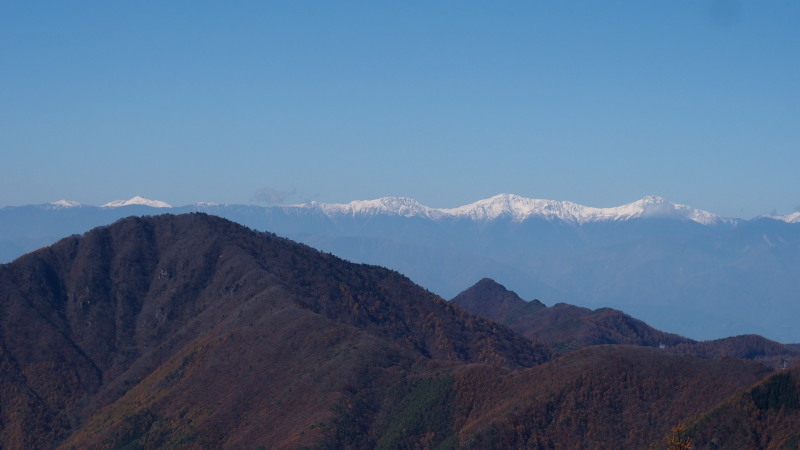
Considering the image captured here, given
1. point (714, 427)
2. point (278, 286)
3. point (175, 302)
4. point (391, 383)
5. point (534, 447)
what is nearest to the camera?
point (714, 427)

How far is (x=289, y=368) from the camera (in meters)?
126

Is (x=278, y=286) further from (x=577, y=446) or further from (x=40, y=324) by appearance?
(x=577, y=446)

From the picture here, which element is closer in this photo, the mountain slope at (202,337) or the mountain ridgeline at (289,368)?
the mountain ridgeline at (289,368)

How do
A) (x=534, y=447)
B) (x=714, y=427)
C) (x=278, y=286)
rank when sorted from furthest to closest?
1. (x=278, y=286)
2. (x=534, y=447)
3. (x=714, y=427)

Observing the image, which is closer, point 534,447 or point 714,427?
point 714,427

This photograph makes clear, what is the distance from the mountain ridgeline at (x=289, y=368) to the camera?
102 meters

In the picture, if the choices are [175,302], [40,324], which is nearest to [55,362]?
[40,324]

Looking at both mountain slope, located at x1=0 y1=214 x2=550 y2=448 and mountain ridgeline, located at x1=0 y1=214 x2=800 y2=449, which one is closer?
mountain ridgeline, located at x1=0 y1=214 x2=800 y2=449

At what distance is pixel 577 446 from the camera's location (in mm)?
99188

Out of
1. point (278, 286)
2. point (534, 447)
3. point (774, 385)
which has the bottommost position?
point (534, 447)

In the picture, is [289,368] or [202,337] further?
[202,337]

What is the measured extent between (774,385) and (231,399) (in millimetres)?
64051

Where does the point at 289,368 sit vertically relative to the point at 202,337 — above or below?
below

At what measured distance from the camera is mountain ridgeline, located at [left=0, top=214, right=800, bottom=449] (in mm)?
101500
